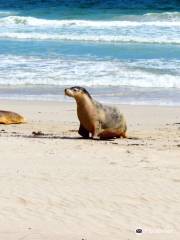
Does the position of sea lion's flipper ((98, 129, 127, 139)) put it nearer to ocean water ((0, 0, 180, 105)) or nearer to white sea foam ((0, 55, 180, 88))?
ocean water ((0, 0, 180, 105))

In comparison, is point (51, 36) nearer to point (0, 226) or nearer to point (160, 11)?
point (160, 11)

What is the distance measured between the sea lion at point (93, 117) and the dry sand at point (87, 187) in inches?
7.9

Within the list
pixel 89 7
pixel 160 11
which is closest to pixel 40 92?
pixel 160 11

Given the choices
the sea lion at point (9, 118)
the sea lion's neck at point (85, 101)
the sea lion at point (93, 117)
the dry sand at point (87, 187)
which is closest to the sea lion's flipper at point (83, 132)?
the sea lion at point (93, 117)

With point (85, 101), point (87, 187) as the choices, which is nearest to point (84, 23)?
point (85, 101)

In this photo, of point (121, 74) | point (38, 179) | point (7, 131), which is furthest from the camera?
point (121, 74)

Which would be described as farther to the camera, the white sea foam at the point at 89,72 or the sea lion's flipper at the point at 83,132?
the white sea foam at the point at 89,72

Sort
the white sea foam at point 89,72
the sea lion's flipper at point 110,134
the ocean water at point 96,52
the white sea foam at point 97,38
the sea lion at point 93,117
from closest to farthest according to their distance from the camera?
the sea lion at point 93,117 < the sea lion's flipper at point 110,134 < the ocean water at point 96,52 < the white sea foam at point 89,72 < the white sea foam at point 97,38

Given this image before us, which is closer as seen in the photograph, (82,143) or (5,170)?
(5,170)

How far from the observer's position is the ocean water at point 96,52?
556 inches

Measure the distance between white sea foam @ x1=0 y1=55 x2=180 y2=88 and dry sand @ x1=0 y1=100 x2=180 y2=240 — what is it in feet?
16.6

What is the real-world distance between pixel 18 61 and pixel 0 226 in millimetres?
12426

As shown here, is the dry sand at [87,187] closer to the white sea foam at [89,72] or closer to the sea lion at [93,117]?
the sea lion at [93,117]

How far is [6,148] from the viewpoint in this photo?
794 centimetres
